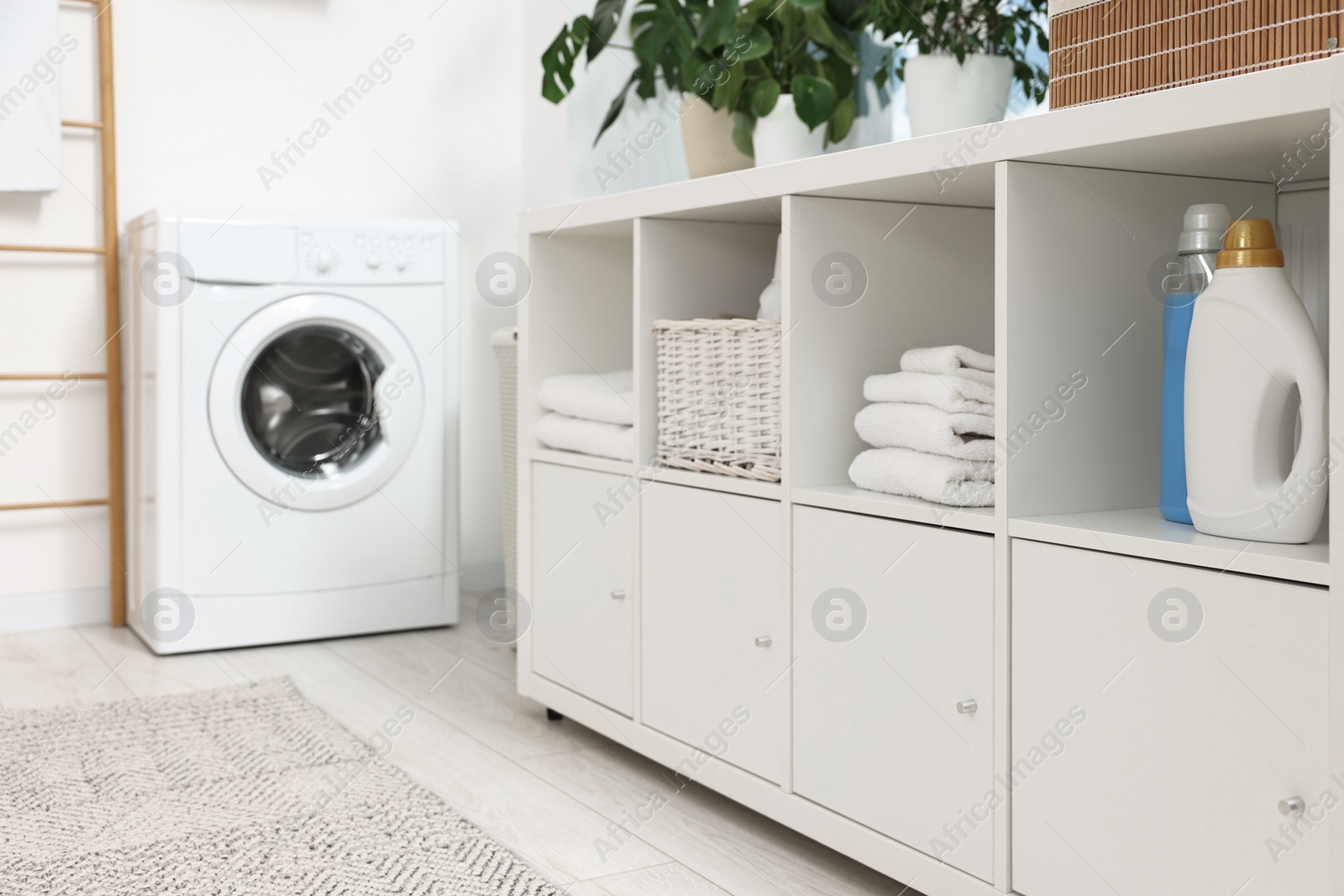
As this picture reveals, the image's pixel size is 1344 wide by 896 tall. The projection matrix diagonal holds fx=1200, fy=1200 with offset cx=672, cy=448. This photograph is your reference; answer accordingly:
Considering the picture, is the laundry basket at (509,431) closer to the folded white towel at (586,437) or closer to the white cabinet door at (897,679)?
the folded white towel at (586,437)

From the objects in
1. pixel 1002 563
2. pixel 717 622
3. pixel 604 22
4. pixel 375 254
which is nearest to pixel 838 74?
pixel 604 22

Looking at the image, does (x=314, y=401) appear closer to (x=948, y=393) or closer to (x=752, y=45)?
(x=752, y=45)

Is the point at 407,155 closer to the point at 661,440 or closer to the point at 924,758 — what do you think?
the point at 661,440

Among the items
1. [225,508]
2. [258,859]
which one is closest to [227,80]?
[225,508]

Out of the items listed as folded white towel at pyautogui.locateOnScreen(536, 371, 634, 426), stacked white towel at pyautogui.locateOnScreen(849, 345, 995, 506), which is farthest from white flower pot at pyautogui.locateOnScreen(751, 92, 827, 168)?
stacked white towel at pyautogui.locateOnScreen(849, 345, 995, 506)

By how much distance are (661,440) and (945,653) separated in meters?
0.60

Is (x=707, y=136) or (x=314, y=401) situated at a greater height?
(x=707, y=136)

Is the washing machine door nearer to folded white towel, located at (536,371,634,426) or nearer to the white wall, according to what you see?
the white wall

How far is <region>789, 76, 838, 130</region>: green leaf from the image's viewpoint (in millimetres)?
2023

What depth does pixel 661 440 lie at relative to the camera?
167 centimetres

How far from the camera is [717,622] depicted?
60.8 inches

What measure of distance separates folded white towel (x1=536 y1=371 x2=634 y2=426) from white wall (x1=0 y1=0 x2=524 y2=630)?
1281 millimetres

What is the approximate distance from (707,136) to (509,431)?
700 millimetres

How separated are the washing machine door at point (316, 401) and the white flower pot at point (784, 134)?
952 mm
